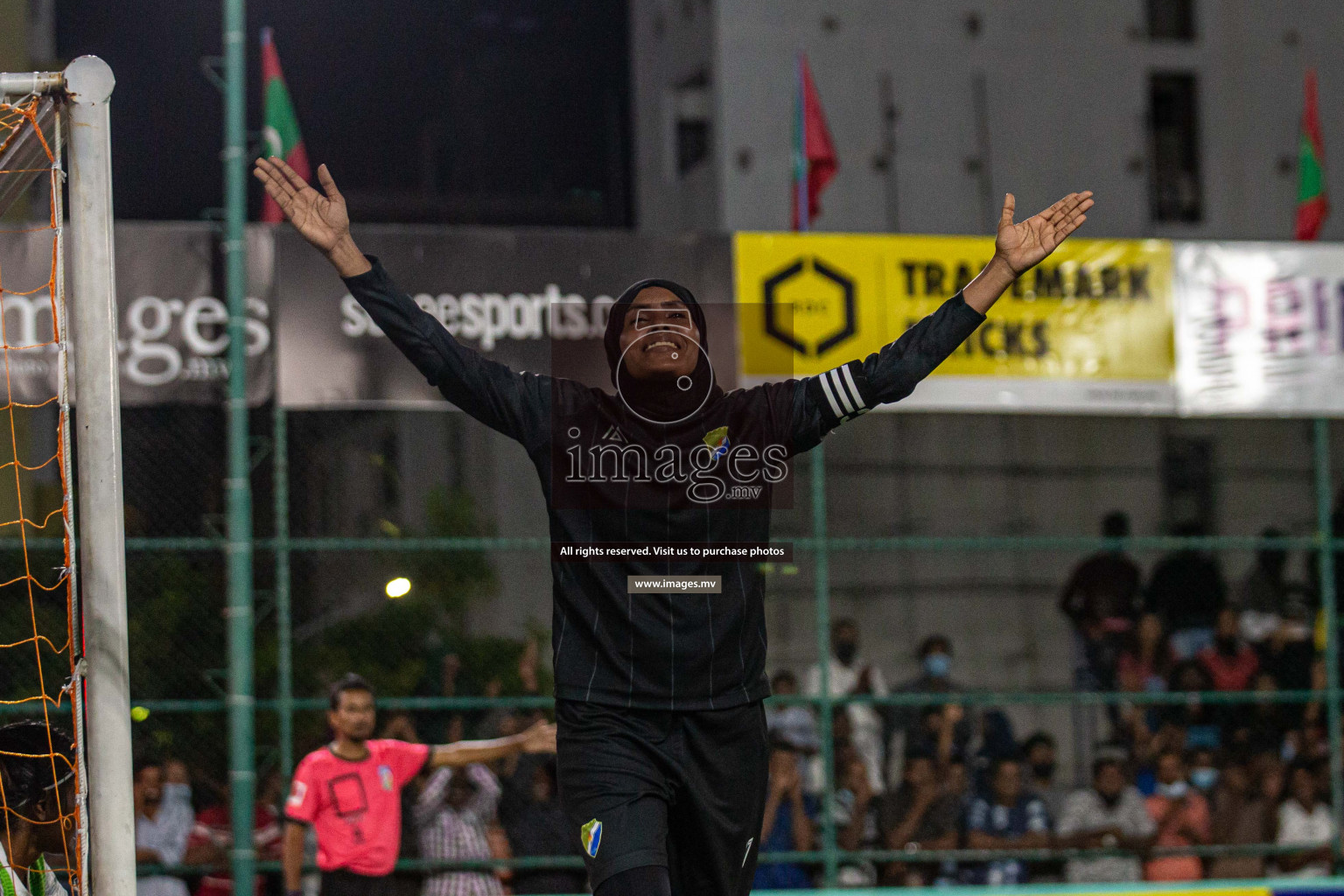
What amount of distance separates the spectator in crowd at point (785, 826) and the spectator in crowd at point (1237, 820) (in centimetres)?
243

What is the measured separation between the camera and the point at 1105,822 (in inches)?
370

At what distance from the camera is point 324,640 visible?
36.2ft

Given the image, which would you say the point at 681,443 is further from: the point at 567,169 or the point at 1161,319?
the point at 567,169

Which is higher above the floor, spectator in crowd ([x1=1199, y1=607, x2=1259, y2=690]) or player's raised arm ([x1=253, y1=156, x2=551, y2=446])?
player's raised arm ([x1=253, y1=156, x2=551, y2=446])

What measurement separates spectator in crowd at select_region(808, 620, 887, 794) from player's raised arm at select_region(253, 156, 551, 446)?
19.2 ft

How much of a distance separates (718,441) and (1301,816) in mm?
6969

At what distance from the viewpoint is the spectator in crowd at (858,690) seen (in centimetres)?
976

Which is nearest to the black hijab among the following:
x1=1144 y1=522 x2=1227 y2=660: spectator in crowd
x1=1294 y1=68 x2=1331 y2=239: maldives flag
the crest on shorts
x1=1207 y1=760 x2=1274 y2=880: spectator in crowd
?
the crest on shorts

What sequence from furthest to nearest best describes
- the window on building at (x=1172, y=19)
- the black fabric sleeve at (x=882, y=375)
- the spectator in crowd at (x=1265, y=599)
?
the window on building at (x=1172, y=19)
the spectator in crowd at (x=1265, y=599)
the black fabric sleeve at (x=882, y=375)

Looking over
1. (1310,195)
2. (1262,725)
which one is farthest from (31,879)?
(1310,195)

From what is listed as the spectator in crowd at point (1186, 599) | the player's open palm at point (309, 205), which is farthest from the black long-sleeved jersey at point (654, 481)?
the spectator in crowd at point (1186, 599)

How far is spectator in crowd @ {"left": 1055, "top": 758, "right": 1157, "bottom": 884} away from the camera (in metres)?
9.34

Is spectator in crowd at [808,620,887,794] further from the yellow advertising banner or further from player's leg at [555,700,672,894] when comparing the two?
player's leg at [555,700,672,894]

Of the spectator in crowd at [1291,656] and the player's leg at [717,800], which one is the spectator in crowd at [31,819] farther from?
the spectator in crowd at [1291,656]
